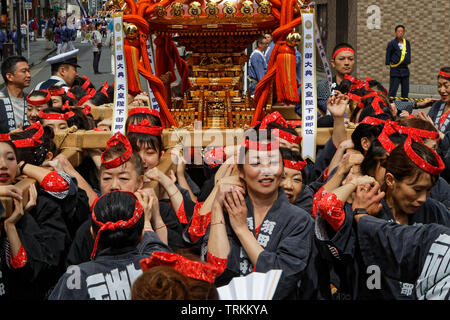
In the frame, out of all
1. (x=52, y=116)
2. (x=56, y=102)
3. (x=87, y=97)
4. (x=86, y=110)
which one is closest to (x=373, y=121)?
(x=52, y=116)

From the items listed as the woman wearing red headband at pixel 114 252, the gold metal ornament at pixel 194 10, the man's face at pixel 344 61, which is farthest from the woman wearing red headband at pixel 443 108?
the woman wearing red headband at pixel 114 252

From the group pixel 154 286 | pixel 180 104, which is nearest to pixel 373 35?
pixel 180 104

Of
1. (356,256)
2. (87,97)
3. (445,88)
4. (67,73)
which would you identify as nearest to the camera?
(356,256)

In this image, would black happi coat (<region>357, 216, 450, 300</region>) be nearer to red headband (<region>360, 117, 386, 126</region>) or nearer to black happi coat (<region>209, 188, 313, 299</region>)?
black happi coat (<region>209, 188, 313, 299</region>)

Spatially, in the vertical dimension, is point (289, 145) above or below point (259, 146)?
below

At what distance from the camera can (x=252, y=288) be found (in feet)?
7.97

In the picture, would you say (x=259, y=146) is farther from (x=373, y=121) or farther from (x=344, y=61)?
(x=344, y=61)

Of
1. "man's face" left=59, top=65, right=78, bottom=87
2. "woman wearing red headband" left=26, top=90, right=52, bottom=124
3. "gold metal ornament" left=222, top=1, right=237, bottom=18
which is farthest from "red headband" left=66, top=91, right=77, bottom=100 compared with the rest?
"gold metal ornament" left=222, top=1, right=237, bottom=18

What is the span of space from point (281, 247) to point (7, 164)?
163cm

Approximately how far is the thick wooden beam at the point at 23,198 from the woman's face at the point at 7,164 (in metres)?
0.06

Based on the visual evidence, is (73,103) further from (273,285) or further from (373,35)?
(373,35)

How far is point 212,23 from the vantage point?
252 inches

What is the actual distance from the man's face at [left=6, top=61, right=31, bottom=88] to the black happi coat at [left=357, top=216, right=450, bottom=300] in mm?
4716

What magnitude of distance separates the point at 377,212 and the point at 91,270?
138 cm
